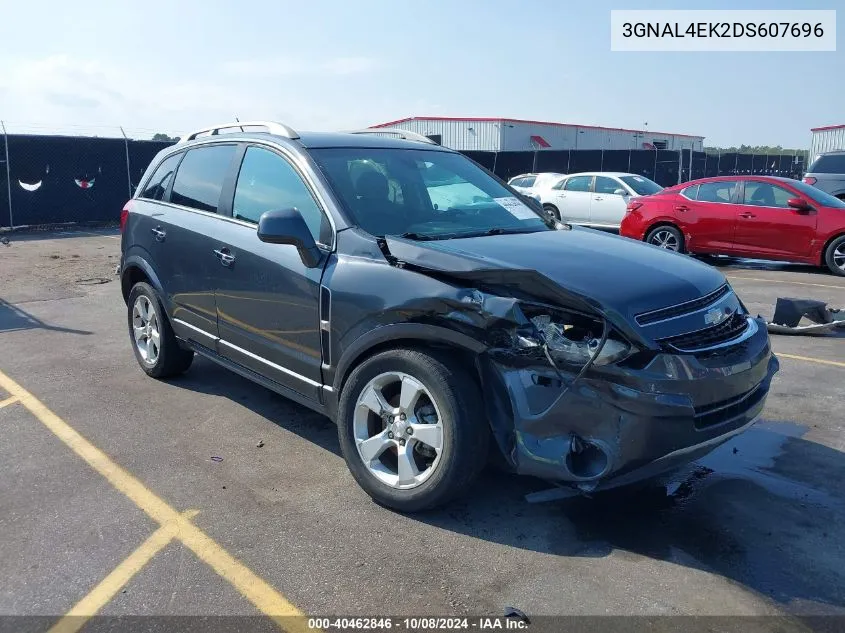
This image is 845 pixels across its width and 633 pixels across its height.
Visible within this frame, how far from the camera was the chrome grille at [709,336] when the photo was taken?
128 inches

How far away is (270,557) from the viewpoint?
3260mm

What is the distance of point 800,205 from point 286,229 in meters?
9.88

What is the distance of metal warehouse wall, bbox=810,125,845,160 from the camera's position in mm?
26938

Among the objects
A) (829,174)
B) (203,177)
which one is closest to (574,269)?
(203,177)

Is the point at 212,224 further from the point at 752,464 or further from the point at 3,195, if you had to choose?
the point at 3,195

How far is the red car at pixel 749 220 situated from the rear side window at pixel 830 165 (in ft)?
17.3

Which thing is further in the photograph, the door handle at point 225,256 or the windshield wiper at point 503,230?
the door handle at point 225,256

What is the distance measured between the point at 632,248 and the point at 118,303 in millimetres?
6864

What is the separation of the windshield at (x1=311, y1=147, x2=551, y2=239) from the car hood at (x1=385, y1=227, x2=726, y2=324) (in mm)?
269

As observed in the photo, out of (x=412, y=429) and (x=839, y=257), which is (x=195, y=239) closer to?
(x=412, y=429)

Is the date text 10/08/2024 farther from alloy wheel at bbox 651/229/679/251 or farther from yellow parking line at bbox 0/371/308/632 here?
alloy wheel at bbox 651/229/679/251

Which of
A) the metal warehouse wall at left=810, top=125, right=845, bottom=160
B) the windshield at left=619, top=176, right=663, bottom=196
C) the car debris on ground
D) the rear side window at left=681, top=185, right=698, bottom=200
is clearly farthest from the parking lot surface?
the metal warehouse wall at left=810, top=125, right=845, bottom=160

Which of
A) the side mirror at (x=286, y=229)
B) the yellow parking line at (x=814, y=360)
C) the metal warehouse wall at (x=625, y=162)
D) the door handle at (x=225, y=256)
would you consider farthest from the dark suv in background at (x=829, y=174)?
the side mirror at (x=286, y=229)

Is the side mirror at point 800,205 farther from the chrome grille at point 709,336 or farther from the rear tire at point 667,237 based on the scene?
the chrome grille at point 709,336
